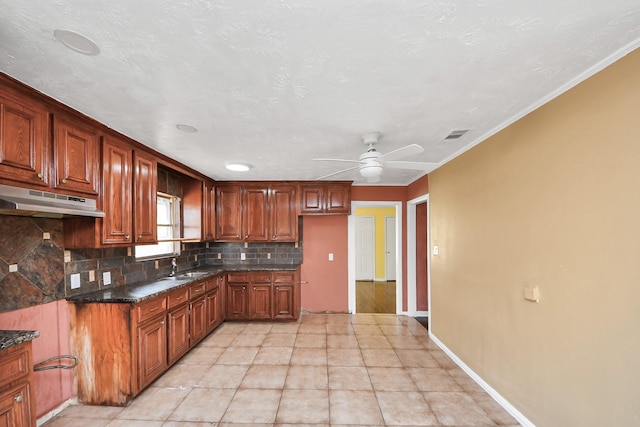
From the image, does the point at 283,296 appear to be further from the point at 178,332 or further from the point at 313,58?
the point at 313,58

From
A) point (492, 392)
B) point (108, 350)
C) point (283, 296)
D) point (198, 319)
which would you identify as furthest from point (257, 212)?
point (492, 392)

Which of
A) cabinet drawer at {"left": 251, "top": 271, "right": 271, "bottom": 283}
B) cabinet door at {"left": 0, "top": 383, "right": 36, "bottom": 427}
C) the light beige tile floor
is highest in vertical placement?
cabinet drawer at {"left": 251, "top": 271, "right": 271, "bottom": 283}

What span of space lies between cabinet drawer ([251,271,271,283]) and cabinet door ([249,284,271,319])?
0.08 metres

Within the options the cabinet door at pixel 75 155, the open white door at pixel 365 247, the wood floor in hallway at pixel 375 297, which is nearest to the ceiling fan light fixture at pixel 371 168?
the cabinet door at pixel 75 155

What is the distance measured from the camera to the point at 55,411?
7.30 feet

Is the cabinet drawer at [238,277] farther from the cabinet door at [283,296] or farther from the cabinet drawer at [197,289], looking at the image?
the cabinet drawer at [197,289]

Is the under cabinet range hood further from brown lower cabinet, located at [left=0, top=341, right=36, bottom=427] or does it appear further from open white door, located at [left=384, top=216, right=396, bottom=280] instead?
open white door, located at [left=384, top=216, right=396, bottom=280]

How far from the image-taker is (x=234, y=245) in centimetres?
494

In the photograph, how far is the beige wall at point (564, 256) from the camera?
1401 mm

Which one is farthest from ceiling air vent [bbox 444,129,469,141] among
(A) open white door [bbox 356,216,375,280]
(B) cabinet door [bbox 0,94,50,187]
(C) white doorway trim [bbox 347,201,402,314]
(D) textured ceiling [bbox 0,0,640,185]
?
(A) open white door [bbox 356,216,375,280]

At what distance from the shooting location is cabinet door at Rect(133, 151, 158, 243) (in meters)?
2.69

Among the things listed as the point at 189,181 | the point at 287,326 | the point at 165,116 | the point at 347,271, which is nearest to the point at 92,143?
the point at 165,116

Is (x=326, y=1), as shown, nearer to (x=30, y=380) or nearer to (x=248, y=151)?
(x=248, y=151)

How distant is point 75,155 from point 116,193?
0.47 meters
